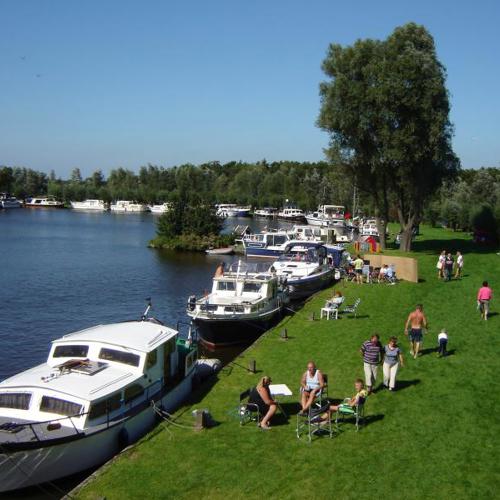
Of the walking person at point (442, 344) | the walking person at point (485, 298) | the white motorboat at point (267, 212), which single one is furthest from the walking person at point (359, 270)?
the white motorboat at point (267, 212)

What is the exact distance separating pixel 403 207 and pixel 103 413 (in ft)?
156

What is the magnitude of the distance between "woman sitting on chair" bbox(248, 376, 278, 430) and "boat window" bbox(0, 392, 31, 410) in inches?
246

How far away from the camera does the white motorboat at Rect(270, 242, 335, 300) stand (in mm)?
41656

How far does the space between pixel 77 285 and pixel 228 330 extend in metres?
22.8

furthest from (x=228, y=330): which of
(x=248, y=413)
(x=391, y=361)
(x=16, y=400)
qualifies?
(x=16, y=400)

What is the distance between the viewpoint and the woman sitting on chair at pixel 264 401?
16.7 m

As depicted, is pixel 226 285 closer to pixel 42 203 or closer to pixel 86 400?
pixel 86 400

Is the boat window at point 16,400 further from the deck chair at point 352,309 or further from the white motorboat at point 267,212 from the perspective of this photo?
the white motorboat at point 267,212

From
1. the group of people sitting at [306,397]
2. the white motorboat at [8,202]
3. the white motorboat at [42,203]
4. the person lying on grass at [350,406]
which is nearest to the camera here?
the person lying on grass at [350,406]

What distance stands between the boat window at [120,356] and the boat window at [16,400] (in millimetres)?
3014

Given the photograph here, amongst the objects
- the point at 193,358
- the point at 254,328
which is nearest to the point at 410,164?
the point at 254,328

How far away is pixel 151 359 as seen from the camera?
19.4 metres

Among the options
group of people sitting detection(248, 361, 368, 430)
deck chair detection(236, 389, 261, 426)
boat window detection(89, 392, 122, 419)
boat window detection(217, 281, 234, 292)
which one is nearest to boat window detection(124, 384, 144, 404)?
boat window detection(89, 392, 122, 419)

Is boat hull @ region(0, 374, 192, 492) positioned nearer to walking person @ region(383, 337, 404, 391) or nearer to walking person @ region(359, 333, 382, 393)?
walking person @ region(359, 333, 382, 393)
